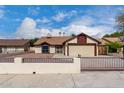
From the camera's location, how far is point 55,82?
9930 mm

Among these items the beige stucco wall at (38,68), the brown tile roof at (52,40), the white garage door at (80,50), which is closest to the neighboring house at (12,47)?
the brown tile roof at (52,40)

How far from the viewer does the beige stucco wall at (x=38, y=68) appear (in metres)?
12.7

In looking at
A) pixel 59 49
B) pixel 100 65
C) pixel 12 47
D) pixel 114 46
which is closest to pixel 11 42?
pixel 12 47

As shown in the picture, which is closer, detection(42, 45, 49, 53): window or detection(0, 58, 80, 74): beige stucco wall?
detection(0, 58, 80, 74): beige stucco wall

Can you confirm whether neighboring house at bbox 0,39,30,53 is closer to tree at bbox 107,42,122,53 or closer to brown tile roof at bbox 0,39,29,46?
brown tile roof at bbox 0,39,29,46

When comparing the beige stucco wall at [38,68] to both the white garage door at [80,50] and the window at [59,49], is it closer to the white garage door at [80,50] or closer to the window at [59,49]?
the white garage door at [80,50]

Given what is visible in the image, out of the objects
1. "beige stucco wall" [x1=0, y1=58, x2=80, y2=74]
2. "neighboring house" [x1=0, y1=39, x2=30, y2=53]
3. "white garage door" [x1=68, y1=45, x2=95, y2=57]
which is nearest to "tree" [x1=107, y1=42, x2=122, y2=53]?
"white garage door" [x1=68, y1=45, x2=95, y2=57]

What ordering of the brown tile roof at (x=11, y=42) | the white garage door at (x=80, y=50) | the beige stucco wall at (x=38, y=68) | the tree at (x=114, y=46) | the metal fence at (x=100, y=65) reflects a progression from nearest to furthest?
1. the beige stucco wall at (x=38, y=68)
2. the metal fence at (x=100, y=65)
3. the white garage door at (x=80, y=50)
4. the tree at (x=114, y=46)
5. the brown tile roof at (x=11, y=42)

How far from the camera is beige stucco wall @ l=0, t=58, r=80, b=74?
12.7 metres

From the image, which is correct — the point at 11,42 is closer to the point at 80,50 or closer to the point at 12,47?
the point at 12,47

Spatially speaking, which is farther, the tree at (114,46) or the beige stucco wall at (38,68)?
the tree at (114,46)
